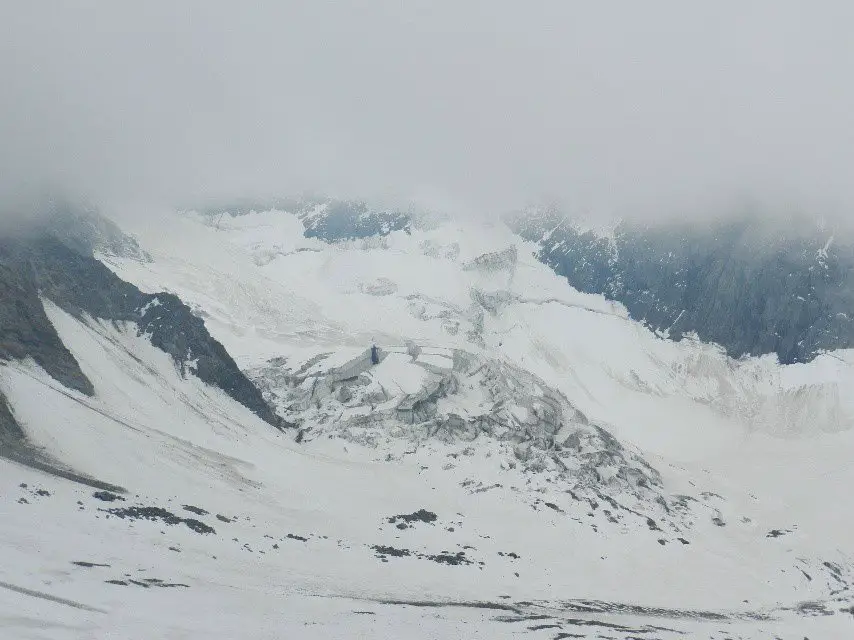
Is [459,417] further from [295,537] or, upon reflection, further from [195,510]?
[195,510]

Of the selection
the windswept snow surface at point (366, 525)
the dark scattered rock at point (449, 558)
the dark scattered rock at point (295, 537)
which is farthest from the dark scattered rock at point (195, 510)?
the dark scattered rock at point (449, 558)

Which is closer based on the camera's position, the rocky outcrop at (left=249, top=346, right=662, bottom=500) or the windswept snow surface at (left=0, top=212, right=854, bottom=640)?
the windswept snow surface at (left=0, top=212, right=854, bottom=640)

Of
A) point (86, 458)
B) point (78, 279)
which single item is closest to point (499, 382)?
point (78, 279)

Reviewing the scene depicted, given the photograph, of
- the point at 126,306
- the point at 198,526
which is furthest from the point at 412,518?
the point at 126,306

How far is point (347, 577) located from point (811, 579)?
108 m

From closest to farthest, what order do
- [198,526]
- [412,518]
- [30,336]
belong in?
[198,526], [30,336], [412,518]

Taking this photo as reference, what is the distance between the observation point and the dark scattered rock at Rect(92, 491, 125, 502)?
7788 cm

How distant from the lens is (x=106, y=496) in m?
78.9

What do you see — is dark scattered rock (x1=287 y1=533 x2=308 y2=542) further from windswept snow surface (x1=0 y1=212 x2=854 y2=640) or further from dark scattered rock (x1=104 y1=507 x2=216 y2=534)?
dark scattered rock (x1=104 y1=507 x2=216 y2=534)

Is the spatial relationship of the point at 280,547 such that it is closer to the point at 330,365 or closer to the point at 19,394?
the point at 19,394

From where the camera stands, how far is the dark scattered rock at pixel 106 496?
7788cm

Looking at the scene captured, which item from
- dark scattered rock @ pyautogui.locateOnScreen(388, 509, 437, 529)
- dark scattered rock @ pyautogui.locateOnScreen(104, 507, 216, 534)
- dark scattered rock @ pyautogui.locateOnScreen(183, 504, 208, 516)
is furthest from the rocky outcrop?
dark scattered rock @ pyautogui.locateOnScreen(104, 507, 216, 534)

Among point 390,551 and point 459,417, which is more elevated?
point 459,417

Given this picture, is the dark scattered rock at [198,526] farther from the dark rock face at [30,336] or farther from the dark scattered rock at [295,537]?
the dark rock face at [30,336]
